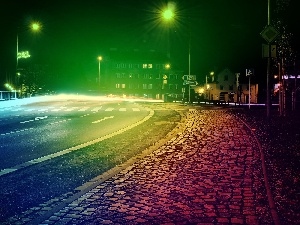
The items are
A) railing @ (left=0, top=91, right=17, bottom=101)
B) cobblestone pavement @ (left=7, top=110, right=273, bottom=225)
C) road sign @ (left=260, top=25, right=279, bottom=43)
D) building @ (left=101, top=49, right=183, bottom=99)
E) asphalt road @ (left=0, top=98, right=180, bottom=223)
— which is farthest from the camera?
building @ (left=101, top=49, right=183, bottom=99)

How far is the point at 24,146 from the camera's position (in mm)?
12898

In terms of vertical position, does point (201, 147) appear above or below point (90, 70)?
below

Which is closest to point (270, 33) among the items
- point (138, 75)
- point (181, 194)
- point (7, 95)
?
point (181, 194)

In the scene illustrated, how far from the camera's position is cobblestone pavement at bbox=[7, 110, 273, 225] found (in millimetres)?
5422

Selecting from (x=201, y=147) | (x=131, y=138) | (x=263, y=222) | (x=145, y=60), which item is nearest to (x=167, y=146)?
(x=201, y=147)

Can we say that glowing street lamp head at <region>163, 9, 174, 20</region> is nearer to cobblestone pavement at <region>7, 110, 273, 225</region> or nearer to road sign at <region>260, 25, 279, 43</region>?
road sign at <region>260, 25, 279, 43</region>

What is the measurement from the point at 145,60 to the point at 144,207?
420 ft

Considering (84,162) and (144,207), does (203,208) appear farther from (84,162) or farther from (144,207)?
(84,162)

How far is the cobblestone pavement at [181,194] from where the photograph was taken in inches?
213

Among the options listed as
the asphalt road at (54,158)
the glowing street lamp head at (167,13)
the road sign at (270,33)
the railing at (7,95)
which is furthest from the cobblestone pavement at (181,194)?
the railing at (7,95)

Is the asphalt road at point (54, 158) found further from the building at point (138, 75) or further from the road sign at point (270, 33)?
the building at point (138, 75)

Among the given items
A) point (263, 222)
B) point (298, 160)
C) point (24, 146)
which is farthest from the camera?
point (24, 146)

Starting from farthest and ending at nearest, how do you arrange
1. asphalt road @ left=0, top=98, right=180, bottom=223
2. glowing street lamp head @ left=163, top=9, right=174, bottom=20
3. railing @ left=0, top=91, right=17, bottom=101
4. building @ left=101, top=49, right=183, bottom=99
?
building @ left=101, top=49, right=183, bottom=99 → railing @ left=0, top=91, right=17, bottom=101 → glowing street lamp head @ left=163, top=9, right=174, bottom=20 → asphalt road @ left=0, top=98, right=180, bottom=223

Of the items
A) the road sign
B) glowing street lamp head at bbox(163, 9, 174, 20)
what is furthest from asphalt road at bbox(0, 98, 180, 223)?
glowing street lamp head at bbox(163, 9, 174, 20)
